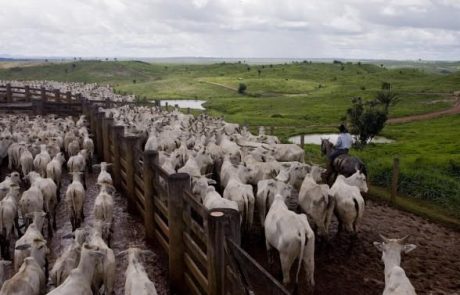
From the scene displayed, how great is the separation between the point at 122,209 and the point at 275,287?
9.64 meters

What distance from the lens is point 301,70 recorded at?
3989 inches

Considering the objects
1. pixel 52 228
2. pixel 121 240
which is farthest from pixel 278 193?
pixel 52 228

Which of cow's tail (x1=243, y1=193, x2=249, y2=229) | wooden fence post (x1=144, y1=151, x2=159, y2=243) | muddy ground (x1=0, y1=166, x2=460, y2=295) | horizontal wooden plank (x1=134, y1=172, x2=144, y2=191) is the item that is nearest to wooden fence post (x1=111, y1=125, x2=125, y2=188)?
muddy ground (x1=0, y1=166, x2=460, y2=295)

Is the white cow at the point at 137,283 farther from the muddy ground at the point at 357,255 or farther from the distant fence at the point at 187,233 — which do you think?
the muddy ground at the point at 357,255

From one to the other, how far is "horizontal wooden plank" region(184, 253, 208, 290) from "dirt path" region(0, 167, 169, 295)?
2.53 feet

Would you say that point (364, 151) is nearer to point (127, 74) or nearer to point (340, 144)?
point (340, 144)

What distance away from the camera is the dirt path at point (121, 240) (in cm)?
887

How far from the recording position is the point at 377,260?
34.9 ft

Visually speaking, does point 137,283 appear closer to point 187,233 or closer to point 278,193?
point 187,233

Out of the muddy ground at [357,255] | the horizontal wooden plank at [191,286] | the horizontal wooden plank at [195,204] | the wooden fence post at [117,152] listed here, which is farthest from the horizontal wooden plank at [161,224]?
the wooden fence post at [117,152]

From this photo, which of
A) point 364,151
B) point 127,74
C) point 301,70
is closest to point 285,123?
point 364,151

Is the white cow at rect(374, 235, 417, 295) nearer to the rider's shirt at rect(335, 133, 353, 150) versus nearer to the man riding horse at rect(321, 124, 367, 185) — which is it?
the man riding horse at rect(321, 124, 367, 185)

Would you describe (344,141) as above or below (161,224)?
above

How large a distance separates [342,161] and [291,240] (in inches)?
312
